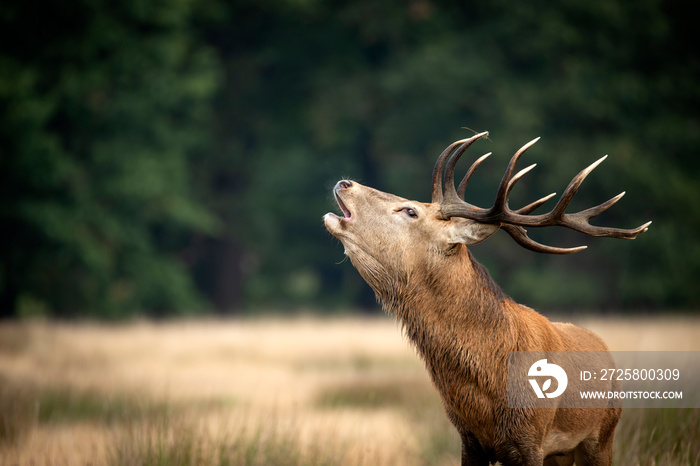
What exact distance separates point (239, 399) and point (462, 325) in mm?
5397

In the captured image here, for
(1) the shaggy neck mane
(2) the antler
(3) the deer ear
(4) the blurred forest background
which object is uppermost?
(4) the blurred forest background

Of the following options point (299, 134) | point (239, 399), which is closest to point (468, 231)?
point (239, 399)

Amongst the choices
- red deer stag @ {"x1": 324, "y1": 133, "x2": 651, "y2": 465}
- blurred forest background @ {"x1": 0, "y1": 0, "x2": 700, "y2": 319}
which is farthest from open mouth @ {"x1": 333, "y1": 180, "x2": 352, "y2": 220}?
blurred forest background @ {"x1": 0, "y1": 0, "x2": 700, "y2": 319}

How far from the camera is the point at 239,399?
905 centimetres

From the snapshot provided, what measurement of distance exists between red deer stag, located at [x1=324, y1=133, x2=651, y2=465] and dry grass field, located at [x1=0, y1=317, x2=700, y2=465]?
1.31 meters

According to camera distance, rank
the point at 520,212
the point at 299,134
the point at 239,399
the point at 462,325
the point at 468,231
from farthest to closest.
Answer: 1. the point at 299,134
2. the point at 239,399
3. the point at 520,212
4. the point at 468,231
5. the point at 462,325

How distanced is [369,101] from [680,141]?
956 centimetres

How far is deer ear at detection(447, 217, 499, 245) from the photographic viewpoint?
14.4ft

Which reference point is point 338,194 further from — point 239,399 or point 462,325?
point 239,399

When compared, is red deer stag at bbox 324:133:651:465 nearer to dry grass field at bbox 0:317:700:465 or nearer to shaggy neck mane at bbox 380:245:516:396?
shaggy neck mane at bbox 380:245:516:396

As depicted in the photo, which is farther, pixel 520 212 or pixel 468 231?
pixel 520 212

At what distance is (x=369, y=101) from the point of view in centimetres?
2370

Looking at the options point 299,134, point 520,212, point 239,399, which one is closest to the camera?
point 520,212

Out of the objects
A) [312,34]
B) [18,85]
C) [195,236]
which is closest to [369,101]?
[312,34]
